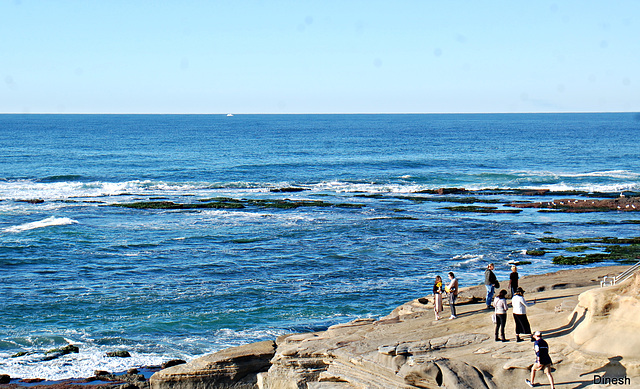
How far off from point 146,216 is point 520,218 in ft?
96.0

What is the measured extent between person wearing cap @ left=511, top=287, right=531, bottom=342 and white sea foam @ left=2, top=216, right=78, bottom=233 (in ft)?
125

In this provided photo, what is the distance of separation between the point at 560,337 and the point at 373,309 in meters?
12.6

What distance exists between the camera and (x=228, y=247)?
137ft

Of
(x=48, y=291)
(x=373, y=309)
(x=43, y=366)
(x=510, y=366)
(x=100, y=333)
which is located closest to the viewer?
(x=510, y=366)

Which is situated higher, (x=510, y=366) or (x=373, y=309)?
(x=510, y=366)

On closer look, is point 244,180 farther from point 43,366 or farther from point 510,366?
point 510,366

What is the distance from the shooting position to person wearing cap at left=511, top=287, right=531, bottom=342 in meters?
17.9

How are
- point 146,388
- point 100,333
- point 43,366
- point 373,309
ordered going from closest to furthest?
point 146,388 → point 43,366 → point 100,333 → point 373,309

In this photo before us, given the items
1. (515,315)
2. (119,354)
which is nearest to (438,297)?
(515,315)

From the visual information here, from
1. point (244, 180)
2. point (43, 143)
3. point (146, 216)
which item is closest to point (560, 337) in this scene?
point (146, 216)

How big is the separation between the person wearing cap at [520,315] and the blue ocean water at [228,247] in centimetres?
1076

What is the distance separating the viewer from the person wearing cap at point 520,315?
17.9 m

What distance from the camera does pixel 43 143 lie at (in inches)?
5030

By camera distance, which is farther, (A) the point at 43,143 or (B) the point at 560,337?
(A) the point at 43,143
